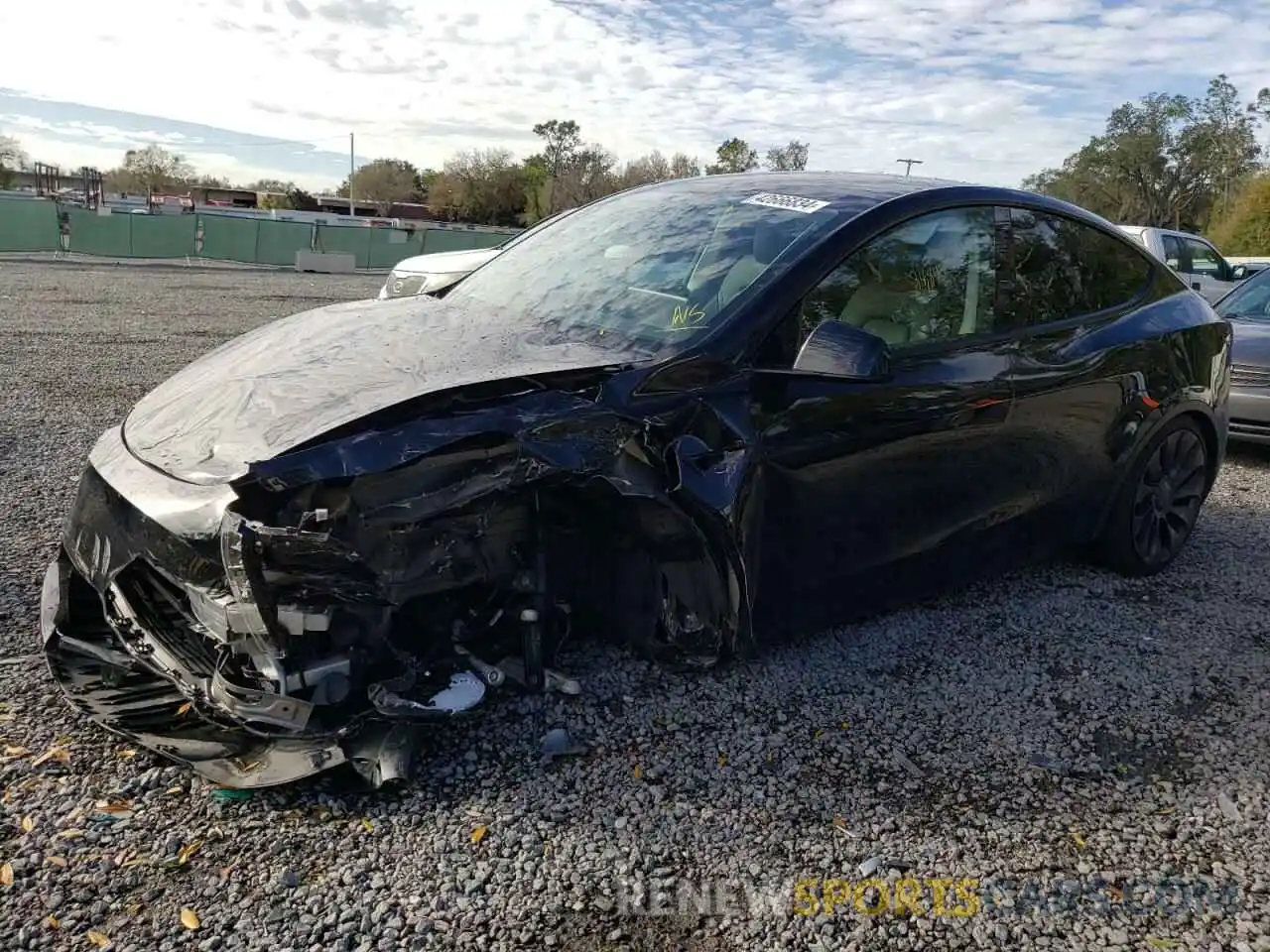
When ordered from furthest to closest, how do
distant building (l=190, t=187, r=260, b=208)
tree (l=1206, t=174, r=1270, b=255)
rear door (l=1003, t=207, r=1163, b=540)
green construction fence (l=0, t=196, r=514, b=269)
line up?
distant building (l=190, t=187, r=260, b=208)
tree (l=1206, t=174, r=1270, b=255)
green construction fence (l=0, t=196, r=514, b=269)
rear door (l=1003, t=207, r=1163, b=540)

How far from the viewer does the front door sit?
3049mm

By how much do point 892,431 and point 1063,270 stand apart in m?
1.38

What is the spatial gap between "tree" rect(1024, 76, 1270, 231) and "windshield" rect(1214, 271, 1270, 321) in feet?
179

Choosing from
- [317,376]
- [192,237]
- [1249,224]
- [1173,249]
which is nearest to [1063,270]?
[317,376]

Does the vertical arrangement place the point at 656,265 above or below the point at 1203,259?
below

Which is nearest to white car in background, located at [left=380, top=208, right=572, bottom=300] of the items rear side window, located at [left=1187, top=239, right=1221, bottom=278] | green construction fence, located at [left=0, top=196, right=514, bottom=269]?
rear side window, located at [left=1187, top=239, right=1221, bottom=278]

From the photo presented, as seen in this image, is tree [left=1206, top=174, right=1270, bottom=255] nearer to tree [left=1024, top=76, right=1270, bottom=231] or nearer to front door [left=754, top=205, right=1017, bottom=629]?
tree [left=1024, top=76, right=1270, bottom=231]

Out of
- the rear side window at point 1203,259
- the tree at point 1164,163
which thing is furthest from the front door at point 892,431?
the tree at point 1164,163

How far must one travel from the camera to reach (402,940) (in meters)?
2.11

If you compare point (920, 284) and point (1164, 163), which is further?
point (1164, 163)

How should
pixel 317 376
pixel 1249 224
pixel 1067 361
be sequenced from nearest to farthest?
pixel 317 376, pixel 1067 361, pixel 1249 224

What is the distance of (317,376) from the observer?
2.83m

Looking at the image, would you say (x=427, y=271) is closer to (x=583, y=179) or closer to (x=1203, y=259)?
(x=1203, y=259)

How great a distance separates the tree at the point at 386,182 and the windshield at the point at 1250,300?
91.1 metres
